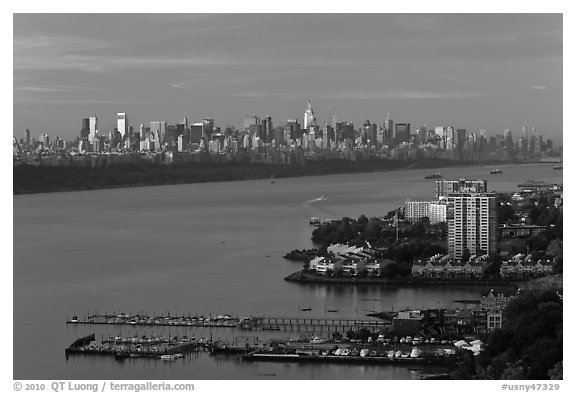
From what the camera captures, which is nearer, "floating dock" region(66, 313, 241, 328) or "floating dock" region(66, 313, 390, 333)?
"floating dock" region(66, 313, 390, 333)

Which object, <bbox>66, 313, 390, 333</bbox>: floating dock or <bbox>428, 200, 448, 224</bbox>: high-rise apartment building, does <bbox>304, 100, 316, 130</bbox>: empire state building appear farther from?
<bbox>66, 313, 390, 333</bbox>: floating dock

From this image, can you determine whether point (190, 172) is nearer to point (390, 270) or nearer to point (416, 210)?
point (416, 210)

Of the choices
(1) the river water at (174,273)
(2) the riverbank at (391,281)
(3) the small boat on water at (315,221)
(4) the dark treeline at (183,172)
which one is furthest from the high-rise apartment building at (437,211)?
(4) the dark treeline at (183,172)

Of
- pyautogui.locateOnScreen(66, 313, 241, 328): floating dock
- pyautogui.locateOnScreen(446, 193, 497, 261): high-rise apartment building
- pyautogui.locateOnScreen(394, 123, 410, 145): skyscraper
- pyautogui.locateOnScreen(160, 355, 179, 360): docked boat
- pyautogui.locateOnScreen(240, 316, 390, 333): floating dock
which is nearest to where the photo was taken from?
pyautogui.locateOnScreen(160, 355, 179, 360): docked boat

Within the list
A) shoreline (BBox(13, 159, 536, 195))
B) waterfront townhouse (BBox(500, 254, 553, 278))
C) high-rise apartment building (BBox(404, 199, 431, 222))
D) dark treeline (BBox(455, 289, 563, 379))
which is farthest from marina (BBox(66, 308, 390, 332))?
shoreline (BBox(13, 159, 536, 195))

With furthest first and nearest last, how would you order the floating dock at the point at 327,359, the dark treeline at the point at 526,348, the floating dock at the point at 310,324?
the floating dock at the point at 310,324 < the floating dock at the point at 327,359 < the dark treeline at the point at 526,348

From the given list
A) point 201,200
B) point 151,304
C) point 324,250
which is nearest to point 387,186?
point 201,200

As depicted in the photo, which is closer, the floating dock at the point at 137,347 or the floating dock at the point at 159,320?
the floating dock at the point at 137,347

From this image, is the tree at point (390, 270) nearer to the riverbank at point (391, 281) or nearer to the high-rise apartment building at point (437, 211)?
the riverbank at point (391, 281)
